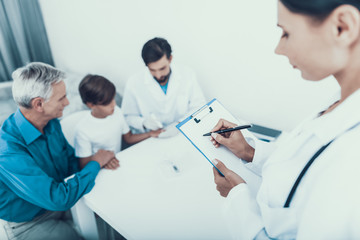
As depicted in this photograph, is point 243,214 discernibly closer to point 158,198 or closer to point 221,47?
point 158,198

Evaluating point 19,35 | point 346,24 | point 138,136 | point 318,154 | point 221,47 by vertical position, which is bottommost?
point 138,136

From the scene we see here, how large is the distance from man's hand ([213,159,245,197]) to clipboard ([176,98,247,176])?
28 mm

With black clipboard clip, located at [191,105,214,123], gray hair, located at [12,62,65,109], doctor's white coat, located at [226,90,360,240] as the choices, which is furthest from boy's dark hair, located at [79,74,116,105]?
doctor's white coat, located at [226,90,360,240]

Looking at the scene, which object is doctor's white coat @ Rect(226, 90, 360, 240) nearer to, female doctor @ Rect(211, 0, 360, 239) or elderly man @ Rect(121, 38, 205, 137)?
female doctor @ Rect(211, 0, 360, 239)

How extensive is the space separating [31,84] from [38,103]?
3.1 inches

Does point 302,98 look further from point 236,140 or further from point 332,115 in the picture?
point 332,115

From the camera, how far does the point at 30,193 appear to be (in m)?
0.86

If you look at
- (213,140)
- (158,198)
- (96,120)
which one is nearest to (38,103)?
(96,120)

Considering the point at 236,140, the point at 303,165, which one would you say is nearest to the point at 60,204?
the point at 236,140

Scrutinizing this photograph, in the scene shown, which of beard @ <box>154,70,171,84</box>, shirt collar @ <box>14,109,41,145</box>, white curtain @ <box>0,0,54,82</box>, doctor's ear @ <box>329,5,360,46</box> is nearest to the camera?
doctor's ear @ <box>329,5,360,46</box>

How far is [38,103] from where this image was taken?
37.6 inches

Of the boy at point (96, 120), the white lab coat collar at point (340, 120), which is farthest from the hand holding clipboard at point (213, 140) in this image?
the boy at point (96, 120)

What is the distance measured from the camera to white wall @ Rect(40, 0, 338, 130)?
129 cm

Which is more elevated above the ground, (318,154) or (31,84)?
(31,84)
